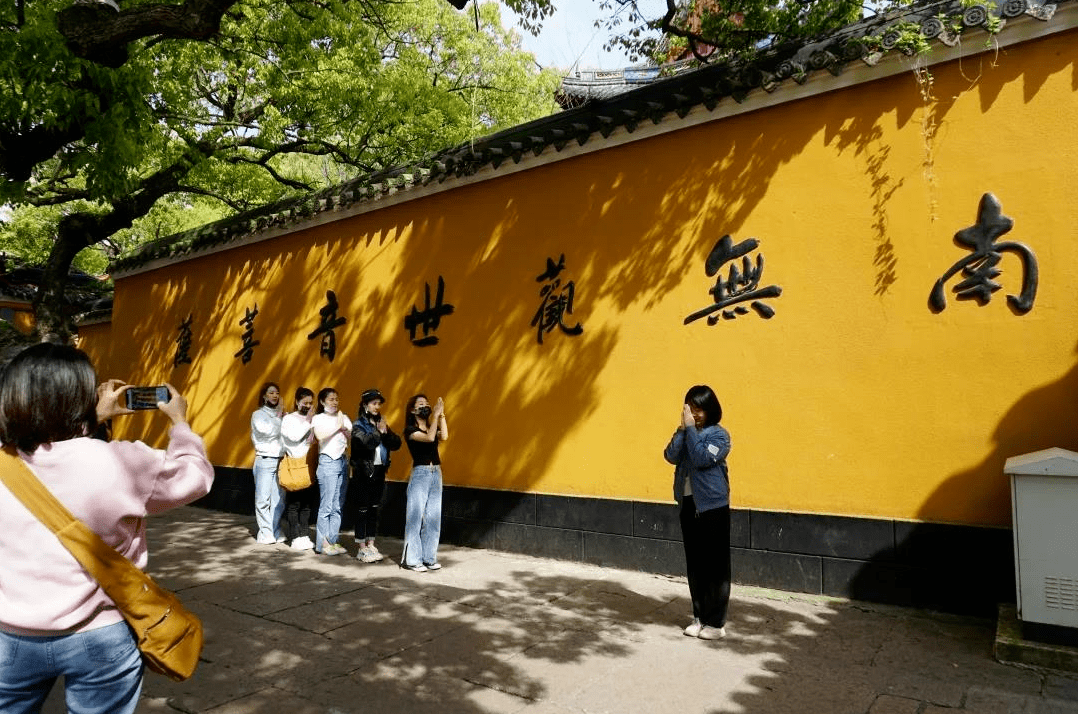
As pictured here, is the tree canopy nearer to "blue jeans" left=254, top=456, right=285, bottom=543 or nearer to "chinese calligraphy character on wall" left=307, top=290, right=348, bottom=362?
"chinese calligraphy character on wall" left=307, top=290, right=348, bottom=362

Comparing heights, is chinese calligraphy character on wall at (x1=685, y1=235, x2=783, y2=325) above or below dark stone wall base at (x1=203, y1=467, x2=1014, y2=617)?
above

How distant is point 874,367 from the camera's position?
509 cm

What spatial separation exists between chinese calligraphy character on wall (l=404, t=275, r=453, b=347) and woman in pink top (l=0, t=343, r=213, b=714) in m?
5.78

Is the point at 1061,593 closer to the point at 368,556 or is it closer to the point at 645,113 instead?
the point at 645,113

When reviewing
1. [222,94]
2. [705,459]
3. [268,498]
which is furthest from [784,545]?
[222,94]

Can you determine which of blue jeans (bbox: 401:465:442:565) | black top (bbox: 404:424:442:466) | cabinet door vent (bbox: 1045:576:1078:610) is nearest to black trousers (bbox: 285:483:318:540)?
blue jeans (bbox: 401:465:442:565)

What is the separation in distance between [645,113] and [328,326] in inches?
190

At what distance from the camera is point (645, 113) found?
6164 millimetres

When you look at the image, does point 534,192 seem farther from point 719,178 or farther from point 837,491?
point 837,491

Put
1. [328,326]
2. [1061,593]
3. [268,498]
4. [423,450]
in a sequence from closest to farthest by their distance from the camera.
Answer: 1. [1061,593]
2. [423,450]
3. [268,498]
4. [328,326]

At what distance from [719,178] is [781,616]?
11.0ft

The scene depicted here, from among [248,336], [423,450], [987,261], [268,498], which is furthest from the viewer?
[248,336]

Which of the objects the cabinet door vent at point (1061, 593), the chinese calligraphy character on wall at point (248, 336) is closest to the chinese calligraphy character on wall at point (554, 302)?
the cabinet door vent at point (1061, 593)

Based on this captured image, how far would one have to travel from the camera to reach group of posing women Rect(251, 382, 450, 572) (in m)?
6.33
